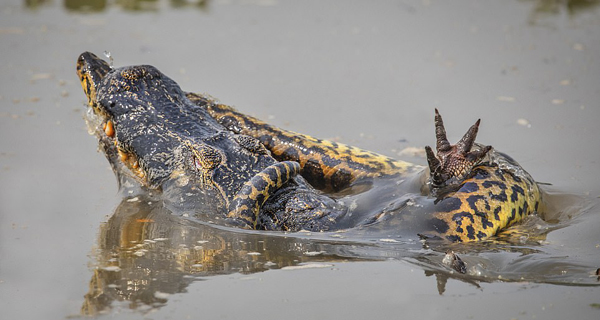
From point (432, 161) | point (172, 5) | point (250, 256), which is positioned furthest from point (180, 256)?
point (172, 5)

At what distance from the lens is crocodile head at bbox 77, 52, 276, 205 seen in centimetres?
549

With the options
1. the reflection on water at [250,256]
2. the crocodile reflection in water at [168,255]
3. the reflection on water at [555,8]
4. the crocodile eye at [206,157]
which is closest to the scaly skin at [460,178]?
the reflection on water at [250,256]

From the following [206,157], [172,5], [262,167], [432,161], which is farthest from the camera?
[172,5]

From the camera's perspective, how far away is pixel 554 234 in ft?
17.7

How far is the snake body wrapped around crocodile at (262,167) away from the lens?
5281 millimetres

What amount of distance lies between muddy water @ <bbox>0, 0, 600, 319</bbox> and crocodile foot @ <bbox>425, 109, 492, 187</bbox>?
542 millimetres

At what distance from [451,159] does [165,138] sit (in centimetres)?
211

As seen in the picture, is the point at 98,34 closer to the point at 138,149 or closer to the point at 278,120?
the point at 278,120

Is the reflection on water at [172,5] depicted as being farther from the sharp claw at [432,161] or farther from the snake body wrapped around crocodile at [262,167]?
the sharp claw at [432,161]

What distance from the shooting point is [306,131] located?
774 cm

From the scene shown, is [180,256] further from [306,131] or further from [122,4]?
[122,4]

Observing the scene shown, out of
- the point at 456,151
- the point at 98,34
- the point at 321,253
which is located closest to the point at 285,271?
the point at 321,253

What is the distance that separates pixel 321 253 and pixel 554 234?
1.73 m

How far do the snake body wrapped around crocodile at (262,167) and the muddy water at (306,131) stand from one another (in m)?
0.22
